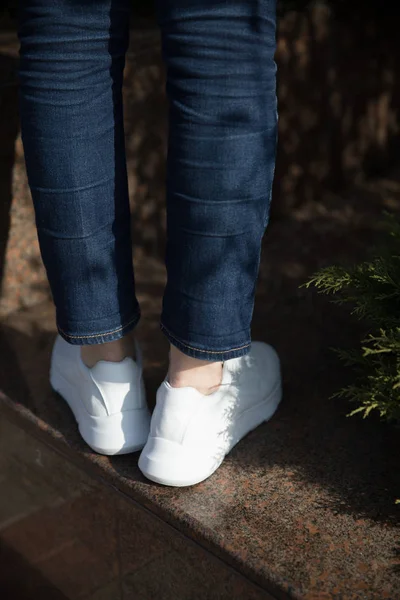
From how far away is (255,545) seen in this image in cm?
169

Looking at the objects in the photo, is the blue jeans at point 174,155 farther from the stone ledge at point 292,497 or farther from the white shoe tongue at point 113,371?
the stone ledge at point 292,497

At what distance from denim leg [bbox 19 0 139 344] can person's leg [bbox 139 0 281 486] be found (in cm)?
15

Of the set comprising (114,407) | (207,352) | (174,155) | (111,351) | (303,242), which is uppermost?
(174,155)

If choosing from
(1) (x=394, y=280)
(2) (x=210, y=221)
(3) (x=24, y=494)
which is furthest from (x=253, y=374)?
(3) (x=24, y=494)

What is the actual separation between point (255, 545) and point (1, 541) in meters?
1.08

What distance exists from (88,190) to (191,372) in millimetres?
488

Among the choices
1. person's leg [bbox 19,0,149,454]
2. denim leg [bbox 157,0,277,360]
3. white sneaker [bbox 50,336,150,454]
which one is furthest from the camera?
white sneaker [bbox 50,336,150,454]

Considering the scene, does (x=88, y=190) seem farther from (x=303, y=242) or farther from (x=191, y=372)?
(x=303, y=242)

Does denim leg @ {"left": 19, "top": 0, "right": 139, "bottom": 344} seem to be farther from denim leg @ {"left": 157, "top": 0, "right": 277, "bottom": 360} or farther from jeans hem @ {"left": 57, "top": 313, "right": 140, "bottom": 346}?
denim leg @ {"left": 157, "top": 0, "right": 277, "bottom": 360}

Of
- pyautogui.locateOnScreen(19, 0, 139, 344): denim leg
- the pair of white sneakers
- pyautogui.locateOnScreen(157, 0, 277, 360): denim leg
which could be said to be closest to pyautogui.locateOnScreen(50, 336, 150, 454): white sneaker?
the pair of white sneakers

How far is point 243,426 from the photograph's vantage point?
6.55 feet

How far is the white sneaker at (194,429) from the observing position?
178 cm

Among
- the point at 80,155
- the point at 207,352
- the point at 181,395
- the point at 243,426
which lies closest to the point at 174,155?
the point at 80,155

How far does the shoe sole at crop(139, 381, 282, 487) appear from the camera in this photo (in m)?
1.81
